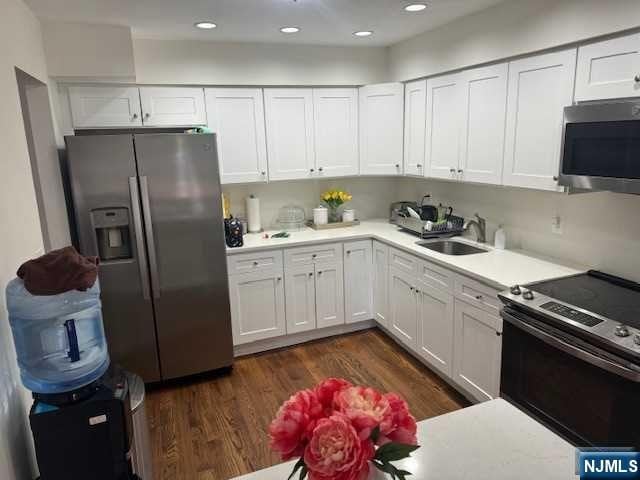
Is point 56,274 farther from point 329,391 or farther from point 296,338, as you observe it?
point 296,338

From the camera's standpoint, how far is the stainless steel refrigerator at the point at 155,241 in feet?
9.10

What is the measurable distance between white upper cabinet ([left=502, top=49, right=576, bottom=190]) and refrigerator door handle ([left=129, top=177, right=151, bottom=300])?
7.70 ft

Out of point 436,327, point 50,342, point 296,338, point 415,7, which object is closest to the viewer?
point 50,342

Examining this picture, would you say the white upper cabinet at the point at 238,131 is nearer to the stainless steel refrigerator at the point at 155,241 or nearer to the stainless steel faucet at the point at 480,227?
the stainless steel refrigerator at the point at 155,241

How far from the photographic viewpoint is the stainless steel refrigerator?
277 centimetres

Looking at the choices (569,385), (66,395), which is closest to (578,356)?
(569,385)

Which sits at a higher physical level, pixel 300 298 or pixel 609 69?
pixel 609 69

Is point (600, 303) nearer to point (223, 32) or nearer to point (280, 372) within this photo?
point (280, 372)

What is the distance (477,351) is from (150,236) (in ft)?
7.21

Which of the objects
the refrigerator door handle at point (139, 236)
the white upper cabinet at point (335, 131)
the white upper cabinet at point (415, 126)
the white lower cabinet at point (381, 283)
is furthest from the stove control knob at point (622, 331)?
the refrigerator door handle at point (139, 236)

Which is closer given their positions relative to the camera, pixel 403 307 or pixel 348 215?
pixel 403 307

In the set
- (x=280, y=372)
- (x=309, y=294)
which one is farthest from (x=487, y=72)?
(x=280, y=372)

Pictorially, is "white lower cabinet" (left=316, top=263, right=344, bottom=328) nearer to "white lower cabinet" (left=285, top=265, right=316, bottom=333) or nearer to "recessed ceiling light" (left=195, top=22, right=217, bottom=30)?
"white lower cabinet" (left=285, top=265, right=316, bottom=333)

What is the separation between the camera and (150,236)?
2.88 meters
